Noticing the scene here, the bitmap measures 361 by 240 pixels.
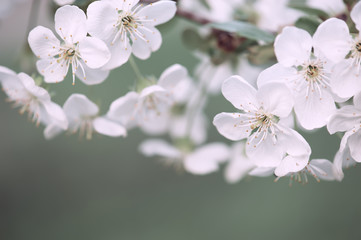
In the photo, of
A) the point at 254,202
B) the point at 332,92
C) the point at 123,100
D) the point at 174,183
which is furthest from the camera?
the point at 174,183

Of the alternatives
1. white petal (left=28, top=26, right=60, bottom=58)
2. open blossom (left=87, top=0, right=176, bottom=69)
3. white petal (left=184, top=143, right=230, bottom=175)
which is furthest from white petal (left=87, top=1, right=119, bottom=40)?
white petal (left=184, top=143, right=230, bottom=175)

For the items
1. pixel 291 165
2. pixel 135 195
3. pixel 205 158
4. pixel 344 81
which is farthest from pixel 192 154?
pixel 135 195

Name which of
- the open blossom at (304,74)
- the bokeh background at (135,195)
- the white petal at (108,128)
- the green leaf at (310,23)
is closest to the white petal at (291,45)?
the open blossom at (304,74)

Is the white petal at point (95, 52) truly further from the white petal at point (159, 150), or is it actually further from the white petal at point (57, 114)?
the white petal at point (159, 150)

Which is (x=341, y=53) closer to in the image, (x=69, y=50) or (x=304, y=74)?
(x=304, y=74)

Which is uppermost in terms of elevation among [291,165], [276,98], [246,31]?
[246,31]

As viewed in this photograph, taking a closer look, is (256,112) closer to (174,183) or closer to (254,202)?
(254,202)

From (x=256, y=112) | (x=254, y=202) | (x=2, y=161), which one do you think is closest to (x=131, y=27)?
(x=256, y=112)
